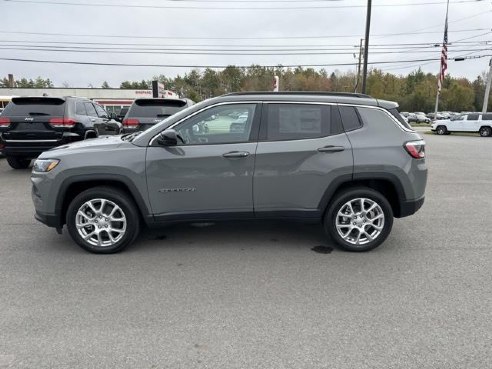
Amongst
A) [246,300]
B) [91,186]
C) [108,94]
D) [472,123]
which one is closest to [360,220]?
[246,300]

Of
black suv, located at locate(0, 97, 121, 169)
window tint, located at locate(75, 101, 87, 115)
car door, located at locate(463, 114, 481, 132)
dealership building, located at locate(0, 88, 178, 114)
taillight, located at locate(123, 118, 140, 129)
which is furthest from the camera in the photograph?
dealership building, located at locate(0, 88, 178, 114)

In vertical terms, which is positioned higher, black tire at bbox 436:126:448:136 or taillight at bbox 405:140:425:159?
taillight at bbox 405:140:425:159

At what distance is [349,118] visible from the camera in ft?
14.7

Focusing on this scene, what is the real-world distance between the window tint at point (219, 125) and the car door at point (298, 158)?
0.63 feet

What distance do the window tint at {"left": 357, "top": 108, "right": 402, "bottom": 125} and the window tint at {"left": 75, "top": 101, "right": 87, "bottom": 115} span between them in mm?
7598

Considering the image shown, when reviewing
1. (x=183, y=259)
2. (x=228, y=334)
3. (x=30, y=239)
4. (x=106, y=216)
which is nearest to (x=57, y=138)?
(x=30, y=239)

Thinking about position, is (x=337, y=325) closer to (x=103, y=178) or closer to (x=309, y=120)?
(x=309, y=120)

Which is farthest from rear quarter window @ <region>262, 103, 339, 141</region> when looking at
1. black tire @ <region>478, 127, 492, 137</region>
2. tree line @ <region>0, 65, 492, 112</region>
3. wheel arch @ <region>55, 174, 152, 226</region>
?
tree line @ <region>0, 65, 492, 112</region>

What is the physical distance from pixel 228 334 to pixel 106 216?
218 centimetres

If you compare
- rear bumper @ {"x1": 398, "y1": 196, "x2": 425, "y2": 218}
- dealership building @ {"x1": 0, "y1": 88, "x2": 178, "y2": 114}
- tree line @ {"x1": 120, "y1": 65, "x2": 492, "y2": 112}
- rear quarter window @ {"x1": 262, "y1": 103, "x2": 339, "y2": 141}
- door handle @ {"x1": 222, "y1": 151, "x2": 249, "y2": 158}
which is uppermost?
tree line @ {"x1": 120, "y1": 65, "x2": 492, "y2": 112}

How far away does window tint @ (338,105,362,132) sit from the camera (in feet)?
14.6

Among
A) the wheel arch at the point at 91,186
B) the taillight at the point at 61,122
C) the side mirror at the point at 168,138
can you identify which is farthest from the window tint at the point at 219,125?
the taillight at the point at 61,122

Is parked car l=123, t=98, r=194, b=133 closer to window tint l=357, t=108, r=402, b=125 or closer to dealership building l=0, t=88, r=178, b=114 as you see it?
window tint l=357, t=108, r=402, b=125

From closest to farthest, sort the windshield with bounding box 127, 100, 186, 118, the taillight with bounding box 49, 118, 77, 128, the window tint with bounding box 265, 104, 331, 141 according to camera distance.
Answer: the window tint with bounding box 265, 104, 331, 141, the taillight with bounding box 49, 118, 77, 128, the windshield with bounding box 127, 100, 186, 118
